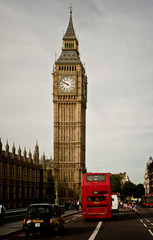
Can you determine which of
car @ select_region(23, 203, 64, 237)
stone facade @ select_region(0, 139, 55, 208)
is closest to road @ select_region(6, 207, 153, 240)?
car @ select_region(23, 203, 64, 237)

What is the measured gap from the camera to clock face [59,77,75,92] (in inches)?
4082

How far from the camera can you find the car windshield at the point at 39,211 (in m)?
21.5

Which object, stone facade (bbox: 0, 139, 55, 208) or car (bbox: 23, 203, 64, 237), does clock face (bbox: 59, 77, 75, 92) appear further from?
car (bbox: 23, 203, 64, 237)

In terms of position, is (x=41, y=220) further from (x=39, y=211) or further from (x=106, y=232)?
(x=106, y=232)

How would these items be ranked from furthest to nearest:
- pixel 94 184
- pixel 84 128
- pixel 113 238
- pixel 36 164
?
pixel 84 128, pixel 36 164, pixel 94 184, pixel 113 238

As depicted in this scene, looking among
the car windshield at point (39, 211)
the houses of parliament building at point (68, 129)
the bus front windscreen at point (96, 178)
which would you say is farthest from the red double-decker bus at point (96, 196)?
the houses of parliament building at point (68, 129)

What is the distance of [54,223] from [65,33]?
96.4 meters

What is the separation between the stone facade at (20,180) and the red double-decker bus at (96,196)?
35329 millimetres

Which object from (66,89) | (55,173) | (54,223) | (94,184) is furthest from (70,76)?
(54,223)

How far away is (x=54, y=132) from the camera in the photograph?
10331cm

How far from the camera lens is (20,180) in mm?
77688

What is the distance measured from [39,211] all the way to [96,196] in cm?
1224

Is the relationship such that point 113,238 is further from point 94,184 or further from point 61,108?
point 61,108

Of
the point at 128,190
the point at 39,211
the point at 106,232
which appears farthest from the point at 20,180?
the point at 128,190
